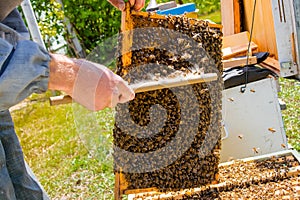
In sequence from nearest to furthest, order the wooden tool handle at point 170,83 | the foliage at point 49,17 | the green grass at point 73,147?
1. the wooden tool handle at point 170,83
2. the green grass at point 73,147
3. the foliage at point 49,17

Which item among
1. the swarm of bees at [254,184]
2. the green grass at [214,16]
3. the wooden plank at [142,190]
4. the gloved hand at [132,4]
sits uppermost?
the gloved hand at [132,4]

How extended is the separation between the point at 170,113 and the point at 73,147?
2095mm

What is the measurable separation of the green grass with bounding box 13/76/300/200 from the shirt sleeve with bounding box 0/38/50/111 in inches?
24.9

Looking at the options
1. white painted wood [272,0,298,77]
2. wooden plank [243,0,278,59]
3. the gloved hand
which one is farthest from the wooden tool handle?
wooden plank [243,0,278,59]

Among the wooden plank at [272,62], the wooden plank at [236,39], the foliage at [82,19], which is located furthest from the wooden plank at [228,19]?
the foliage at [82,19]

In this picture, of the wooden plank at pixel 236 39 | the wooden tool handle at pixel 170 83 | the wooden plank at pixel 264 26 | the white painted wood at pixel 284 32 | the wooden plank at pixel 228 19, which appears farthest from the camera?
the wooden plank at pixel 228 19

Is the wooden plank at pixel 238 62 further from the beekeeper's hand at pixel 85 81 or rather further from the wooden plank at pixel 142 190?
the beekeeper's hand at pixel 85 81

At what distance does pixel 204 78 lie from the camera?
2010mm

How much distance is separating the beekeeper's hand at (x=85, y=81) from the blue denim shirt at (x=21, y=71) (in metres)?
0.03

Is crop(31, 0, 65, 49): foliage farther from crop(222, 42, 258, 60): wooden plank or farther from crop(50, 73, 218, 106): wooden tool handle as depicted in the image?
crop(50, 73, 218, 106): wooden tool handle

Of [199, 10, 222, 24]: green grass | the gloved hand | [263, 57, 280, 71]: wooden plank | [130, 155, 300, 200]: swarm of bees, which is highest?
the gloved hand

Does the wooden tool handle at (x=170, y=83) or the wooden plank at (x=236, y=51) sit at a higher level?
the wooden tool handle at (x=170, y=83)

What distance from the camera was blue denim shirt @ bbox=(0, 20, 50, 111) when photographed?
1.17m

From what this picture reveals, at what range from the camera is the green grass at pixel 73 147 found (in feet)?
7.18
